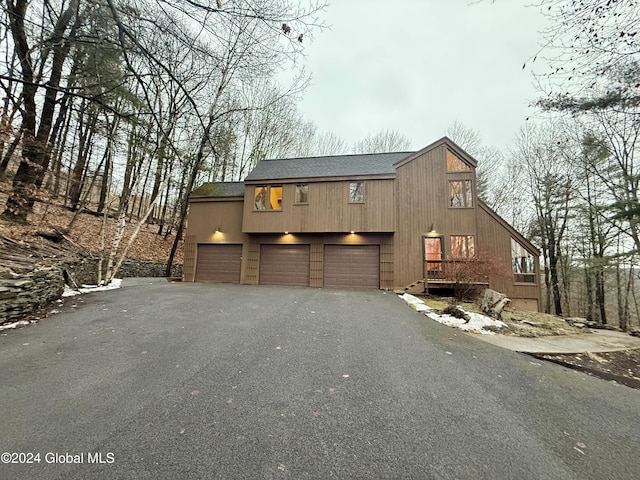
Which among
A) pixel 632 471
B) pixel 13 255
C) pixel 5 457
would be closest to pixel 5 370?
pixel 5 457

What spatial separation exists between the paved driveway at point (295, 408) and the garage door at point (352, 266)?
6524mm

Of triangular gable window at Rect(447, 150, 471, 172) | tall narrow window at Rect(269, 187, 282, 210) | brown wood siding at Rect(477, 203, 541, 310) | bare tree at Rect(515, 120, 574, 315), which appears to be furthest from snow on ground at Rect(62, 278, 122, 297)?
bare tree at Rect(515, 120, 574, 315)

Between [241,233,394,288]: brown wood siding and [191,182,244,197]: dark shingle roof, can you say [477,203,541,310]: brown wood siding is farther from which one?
[191,182,244,197]: dark shingle roof

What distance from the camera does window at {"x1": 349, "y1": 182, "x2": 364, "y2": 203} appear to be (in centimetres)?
1106

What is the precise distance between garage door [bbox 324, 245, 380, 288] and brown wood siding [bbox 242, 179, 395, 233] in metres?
0.92

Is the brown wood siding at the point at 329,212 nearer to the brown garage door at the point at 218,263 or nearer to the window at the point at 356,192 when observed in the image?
the window at the point at 356,192

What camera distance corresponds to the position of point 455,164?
11.0 m

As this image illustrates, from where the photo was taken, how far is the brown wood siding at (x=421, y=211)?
410 inches

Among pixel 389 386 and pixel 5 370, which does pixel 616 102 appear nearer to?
pixel 389 386

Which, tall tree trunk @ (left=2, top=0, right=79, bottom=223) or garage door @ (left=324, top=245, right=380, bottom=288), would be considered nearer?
tall tree trunk @ (left=2, top=0, right=79, bottom=223)

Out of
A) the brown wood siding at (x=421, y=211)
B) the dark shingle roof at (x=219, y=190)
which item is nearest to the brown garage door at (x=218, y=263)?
the dark shingle roof at (x=219, y=190)

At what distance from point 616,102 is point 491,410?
5359 mm

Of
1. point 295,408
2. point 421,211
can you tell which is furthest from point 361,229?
point 295,408

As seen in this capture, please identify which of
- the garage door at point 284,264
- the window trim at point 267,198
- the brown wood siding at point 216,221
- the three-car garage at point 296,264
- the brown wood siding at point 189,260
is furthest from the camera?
the brown wood siding at point 216,221
